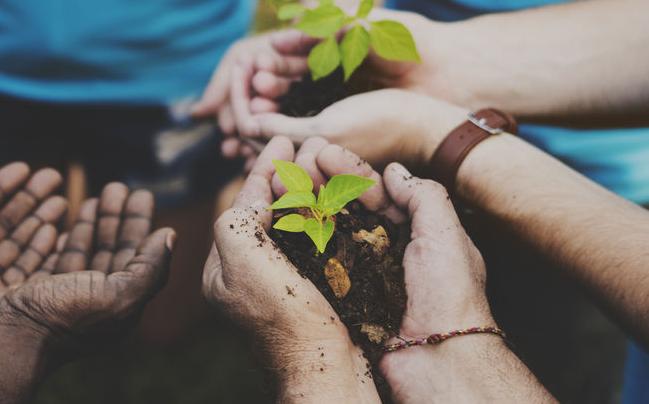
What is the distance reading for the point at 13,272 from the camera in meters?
1.68

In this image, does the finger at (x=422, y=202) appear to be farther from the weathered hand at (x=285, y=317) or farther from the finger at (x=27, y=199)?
the finger at (x=27, y=199)

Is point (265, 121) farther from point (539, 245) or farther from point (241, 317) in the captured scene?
point (539, 245)

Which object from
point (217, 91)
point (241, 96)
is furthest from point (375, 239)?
point (217, 91)

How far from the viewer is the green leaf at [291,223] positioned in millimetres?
1237

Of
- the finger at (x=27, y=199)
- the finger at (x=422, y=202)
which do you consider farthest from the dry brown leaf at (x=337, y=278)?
the finger at (x=27, y=199)

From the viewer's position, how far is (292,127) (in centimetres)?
171

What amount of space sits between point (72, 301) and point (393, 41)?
45.8 inches

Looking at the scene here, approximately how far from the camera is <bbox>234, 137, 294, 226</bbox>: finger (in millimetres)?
1380

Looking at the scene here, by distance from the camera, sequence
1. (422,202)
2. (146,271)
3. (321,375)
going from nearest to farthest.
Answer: (321,375)
(422,202)
(146,271)

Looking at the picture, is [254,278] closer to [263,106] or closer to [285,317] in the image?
[285,317]

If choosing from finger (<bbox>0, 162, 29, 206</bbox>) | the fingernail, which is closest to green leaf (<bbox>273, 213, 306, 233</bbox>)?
the fingernail

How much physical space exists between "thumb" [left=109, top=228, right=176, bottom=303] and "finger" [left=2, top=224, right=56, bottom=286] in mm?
392

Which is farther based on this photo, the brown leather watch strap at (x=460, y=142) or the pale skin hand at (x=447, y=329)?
the brown leather watch strap at (x=460, y=142)

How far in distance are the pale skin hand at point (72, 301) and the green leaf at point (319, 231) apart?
0.54 metres
